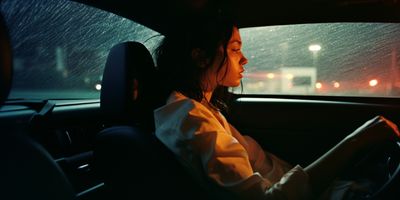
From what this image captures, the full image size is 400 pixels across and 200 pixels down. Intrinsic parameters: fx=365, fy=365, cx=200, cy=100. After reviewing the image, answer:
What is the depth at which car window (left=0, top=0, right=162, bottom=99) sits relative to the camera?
1862mm

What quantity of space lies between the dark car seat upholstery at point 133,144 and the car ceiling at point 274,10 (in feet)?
1.44

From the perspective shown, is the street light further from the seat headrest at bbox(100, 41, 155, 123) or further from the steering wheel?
the seat headrest at bbox(100, 41, 155, 123)

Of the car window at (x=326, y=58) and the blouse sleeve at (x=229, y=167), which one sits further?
the car window at (x=326, y=58)

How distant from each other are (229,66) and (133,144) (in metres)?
0.59

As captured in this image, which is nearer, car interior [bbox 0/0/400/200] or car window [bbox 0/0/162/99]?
car interior [bbox 0/0/400/200]

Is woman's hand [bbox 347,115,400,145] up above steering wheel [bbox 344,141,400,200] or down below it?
above

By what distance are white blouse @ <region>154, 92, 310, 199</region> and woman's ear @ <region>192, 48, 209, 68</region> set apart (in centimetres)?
25

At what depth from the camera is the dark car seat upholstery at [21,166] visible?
3.04 ft

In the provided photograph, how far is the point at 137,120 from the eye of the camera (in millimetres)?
1709

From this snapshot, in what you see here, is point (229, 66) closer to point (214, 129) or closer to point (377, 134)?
point (214, 129)

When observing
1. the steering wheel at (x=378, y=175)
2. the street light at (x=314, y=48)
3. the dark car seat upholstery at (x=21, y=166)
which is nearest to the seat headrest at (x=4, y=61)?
the dark car seat upholstery at (x=21, y=166)

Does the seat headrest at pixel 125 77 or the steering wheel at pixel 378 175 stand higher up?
the seat headrest at pixel 125 77

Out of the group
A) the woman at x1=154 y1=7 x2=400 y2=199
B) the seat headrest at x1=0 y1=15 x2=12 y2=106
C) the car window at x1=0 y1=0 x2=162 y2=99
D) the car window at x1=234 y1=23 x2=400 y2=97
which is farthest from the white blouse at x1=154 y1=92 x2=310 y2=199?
the car window at x1=234 y1=23 x2=400 y2=97

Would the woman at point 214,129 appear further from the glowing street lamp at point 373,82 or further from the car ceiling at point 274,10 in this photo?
the glowing street lamp at point 373,82
